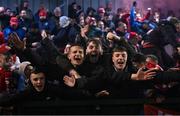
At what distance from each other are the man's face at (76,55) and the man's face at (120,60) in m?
0.41

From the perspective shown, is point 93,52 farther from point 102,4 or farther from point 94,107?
point 102,4

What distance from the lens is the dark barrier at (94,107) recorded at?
4336mm

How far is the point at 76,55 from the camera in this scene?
501 centimetres

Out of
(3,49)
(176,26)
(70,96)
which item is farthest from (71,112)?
(176,26)

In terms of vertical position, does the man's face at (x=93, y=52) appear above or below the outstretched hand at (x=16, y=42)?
below

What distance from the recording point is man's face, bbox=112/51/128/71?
4.88m

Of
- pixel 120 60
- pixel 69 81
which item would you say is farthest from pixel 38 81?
pixel 120 60

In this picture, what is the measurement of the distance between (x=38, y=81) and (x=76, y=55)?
700 millimetres

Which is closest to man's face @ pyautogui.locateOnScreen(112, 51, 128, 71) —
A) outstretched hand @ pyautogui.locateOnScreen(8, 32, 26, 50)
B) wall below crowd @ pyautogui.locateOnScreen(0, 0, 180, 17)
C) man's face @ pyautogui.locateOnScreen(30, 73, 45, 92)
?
man's face @ pyautogui.locateOnScreen(30, 73, 45, 92)

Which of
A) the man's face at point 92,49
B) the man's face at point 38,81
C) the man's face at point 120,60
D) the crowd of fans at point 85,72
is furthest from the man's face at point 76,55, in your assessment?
the man's face at point 38,81

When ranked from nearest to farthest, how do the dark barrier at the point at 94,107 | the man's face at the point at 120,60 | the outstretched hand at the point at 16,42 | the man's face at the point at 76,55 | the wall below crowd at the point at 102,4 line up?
the dark barrier at the point at 94,107 < the man's face at the point at 120,60 < the man's face at the point at 76,55 < the outstretched hand at the point at 16,42 < the wall below crowd at the point at 102,4

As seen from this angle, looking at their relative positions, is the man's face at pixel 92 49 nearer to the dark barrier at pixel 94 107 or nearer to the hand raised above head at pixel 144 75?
the hand raised above head at pixel 144 75

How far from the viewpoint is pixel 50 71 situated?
4926 millimetres

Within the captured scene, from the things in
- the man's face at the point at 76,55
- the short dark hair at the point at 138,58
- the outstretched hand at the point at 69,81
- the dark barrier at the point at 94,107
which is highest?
the man's face at the point at 76,55
